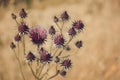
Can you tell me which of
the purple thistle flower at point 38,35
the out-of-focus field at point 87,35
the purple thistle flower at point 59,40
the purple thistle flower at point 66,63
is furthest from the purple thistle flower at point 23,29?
the out-of-focus field at point 87,35

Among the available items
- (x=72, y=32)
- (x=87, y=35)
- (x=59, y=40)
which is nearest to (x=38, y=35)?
(x=59, y=40)

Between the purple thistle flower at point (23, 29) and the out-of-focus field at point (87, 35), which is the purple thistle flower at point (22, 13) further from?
the out-of-focus field at point (87, 35)

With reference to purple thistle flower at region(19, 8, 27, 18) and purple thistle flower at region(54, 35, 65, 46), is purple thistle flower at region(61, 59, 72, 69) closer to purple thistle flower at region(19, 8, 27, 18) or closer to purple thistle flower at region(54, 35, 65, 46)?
purple thistle flower at region(54, 35, 65, 46)

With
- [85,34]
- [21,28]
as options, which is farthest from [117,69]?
[21,28]

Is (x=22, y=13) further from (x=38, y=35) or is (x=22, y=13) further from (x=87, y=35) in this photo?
(x=87, y=35)

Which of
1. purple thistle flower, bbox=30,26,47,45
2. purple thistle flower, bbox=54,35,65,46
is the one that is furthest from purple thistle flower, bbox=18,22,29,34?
purple thistle flower, bbox=54,35,65,46

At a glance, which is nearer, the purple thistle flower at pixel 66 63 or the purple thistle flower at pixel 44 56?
the purple thistle flower at pixel 44 56

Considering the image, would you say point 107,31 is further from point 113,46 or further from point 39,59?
point 39,59
